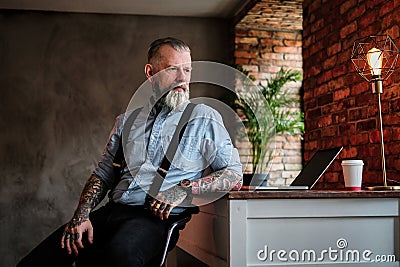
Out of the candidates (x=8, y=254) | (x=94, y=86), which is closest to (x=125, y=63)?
(x=94, y=86)

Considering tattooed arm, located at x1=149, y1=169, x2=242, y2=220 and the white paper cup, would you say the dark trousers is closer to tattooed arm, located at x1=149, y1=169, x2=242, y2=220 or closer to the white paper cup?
tattooed arm, located at x1=149, y1=169, x2=242, y2=220

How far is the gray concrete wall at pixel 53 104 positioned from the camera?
592 centimetres

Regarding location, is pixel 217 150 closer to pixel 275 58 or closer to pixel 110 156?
pixel 110 156

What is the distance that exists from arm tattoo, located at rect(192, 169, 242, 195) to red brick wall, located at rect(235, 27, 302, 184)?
3868 millimetres

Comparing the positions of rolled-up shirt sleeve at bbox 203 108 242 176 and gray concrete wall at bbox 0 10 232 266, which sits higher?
gray concrete wall at bbox 0 10 232 266

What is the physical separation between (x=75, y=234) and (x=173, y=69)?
683mm

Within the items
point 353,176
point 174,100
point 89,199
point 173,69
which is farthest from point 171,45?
point 353,176

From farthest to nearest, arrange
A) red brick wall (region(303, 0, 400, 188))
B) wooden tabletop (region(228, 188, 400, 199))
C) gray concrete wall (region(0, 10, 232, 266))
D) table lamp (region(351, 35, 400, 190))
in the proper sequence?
1. gray concrete wall (region(0, 10, 232, 266))
2. red brick wall (region(303, 0, 400, 188))
3. table lamp (region(351, 35, 400, 190))
4. wooden tabletop (region(228, 188, 400, 199))

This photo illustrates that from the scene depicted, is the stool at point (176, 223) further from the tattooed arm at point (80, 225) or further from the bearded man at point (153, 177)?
the tattooed arm at point (80, 225)

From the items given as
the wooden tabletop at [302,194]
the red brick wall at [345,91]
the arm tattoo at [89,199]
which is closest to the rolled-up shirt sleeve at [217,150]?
the wooden tabletop at [302,194]

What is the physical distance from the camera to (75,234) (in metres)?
2.21

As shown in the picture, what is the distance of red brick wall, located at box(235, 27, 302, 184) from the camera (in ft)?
19.7

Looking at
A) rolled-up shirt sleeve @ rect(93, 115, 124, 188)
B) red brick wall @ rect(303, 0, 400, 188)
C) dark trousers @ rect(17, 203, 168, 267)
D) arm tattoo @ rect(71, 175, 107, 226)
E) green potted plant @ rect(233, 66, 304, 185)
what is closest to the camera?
dark trousers @ rect(17, 203, 168, 267)

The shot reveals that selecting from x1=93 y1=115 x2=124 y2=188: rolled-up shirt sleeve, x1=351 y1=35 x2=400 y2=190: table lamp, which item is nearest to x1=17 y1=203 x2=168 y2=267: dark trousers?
x1=93 y1=115 x2=124 y2=188: rolled-up shirt sleeve
